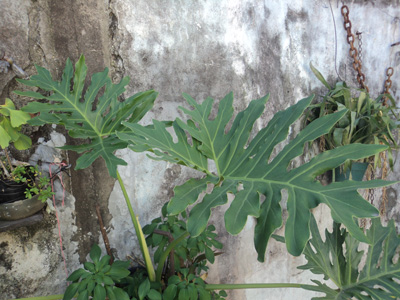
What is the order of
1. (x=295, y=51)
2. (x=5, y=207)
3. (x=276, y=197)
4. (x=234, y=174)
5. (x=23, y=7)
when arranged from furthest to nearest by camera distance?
(x=295, y=51)
(x=23, y=7)
(x=5, y=207)
(x=234, y=174)
(x=276, y=197)

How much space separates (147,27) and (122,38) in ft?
0.41

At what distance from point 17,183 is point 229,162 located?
76 cm

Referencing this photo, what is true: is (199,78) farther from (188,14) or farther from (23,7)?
(23,7)

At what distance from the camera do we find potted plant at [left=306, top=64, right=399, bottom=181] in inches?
70.7

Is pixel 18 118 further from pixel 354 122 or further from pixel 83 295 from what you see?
pixel 354 122

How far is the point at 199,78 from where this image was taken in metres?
1.57

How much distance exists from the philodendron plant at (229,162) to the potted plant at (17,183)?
86 mm

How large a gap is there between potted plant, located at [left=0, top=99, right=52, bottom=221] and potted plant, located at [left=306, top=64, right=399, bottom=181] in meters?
1.46

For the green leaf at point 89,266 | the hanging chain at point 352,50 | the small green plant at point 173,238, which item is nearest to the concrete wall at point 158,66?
the hanging chain at point 352,50

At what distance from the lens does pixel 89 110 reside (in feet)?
3.85

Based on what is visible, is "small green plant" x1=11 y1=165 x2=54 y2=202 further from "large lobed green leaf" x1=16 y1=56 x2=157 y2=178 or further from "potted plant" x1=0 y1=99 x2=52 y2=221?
"large lobed green leaf" x1=16 y1=56 x2=157 y2=178

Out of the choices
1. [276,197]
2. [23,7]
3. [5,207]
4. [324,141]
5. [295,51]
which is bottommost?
[5,207]

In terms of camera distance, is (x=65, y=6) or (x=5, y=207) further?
A: (x=65, y=6)

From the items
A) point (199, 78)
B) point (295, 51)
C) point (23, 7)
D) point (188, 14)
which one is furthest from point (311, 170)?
point (295, 51)
